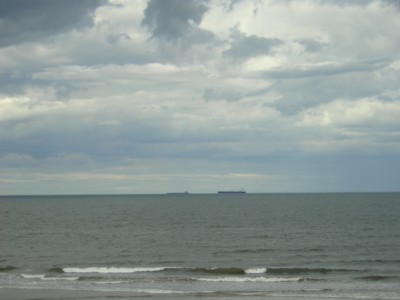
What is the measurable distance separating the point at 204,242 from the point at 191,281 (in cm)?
2297

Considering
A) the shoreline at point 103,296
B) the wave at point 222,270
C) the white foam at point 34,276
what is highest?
the shoreline at point 103,296

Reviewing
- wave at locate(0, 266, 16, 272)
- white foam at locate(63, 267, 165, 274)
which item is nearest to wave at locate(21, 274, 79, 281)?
white foam at locate(63, 267, 165, 274)

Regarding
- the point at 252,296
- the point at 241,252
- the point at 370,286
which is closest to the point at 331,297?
the point at 252,296

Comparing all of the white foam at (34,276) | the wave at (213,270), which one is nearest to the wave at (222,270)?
the wave at (213,270)

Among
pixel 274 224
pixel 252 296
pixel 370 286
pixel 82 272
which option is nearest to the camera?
pixel 252 296

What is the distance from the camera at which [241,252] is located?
49281 millimetres

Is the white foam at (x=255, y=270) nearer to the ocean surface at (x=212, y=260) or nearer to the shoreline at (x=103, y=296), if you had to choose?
the ocean surface at (x=212, y=260)

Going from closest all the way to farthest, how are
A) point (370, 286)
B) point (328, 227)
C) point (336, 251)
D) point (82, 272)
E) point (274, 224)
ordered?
point (370, 286) → point (82, 272) → point (336, 251) → point (328, 227) → point (274, 224)

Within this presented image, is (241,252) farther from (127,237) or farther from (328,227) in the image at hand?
(328,227)

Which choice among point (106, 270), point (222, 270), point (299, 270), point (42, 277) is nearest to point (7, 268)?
point (42, 277)

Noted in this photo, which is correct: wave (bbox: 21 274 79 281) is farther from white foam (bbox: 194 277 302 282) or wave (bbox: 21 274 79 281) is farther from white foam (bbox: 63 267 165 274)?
white foam (bbox: 194 277 302 282)

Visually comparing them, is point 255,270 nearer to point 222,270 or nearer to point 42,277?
point 222,270

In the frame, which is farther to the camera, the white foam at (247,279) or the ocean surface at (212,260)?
the white foam at (247,279)

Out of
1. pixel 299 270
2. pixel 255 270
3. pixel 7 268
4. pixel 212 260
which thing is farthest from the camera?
pixel 212 260
